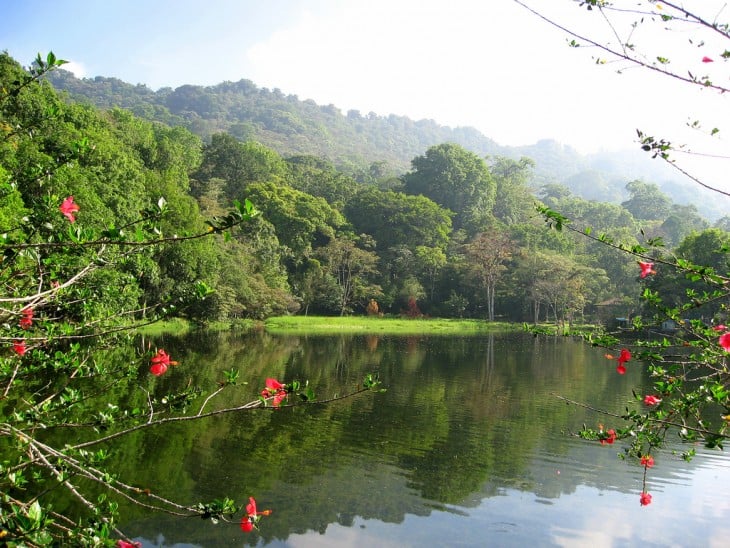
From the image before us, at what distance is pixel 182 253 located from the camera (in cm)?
2822

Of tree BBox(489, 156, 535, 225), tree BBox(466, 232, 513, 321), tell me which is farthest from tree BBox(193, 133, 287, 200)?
tree BBox(489, 156, 535, 225)

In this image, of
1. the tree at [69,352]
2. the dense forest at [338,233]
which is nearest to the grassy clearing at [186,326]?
the dense forest at [338,233]

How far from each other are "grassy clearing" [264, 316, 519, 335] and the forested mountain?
1662 inches

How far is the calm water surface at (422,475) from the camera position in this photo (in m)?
7.23

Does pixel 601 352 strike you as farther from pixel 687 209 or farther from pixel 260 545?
pixel 687 209

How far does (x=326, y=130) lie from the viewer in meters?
140

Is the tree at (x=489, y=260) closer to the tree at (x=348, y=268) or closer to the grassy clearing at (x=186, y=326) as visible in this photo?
the tree at (x=348, y=268)

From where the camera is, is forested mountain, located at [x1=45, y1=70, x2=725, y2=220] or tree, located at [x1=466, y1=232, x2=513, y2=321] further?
forested mountain, located at [x1=45, y1=70, x2=725, y2=220]

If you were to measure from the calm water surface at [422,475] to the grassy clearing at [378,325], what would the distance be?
64.4ft

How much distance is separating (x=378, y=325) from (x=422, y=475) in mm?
30267

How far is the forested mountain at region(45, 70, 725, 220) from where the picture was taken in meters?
104

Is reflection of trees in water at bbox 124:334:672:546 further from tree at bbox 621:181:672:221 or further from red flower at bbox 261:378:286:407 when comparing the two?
tree at bbox 621:181:672:221

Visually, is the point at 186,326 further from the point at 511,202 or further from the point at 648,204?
the point at 648,204

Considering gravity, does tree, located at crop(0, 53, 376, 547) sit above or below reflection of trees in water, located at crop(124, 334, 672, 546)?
above
